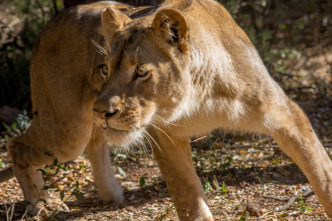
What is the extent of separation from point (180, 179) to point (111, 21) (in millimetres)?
1238

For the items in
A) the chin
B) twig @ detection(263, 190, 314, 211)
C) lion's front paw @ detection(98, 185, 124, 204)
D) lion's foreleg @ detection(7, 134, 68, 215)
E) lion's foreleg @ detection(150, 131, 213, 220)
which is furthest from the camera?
lion's front paw @ detection(98, 185, 124, 204)

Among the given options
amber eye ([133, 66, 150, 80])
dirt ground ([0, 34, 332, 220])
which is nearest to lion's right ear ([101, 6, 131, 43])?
amber eye ([133, 66, 150, 80])

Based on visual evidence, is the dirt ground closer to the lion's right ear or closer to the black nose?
the black nose

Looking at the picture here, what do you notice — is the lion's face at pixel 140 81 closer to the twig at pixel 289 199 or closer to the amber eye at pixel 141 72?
the amber eye at pixel 141 72

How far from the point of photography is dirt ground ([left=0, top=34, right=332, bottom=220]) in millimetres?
4090

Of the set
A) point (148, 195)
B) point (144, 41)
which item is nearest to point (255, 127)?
point (144, 41)

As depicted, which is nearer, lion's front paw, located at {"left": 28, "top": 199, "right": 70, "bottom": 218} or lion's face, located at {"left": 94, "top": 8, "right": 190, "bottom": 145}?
lion's face, located at {"left": 94, "top": 8, "right": 190, "bottom": 145}

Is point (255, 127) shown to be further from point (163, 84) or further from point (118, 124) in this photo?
point (118, 124)

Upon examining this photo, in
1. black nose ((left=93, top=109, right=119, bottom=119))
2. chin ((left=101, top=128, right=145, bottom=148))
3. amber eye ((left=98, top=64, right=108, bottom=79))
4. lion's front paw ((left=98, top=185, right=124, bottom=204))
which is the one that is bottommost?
lion's front paw ((left=98, top=185, right=124, bottom=204))

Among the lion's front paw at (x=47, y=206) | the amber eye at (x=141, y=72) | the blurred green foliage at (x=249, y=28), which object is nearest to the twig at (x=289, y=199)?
the amber eye at (x=141, y=72)

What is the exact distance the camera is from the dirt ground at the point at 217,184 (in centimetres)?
409

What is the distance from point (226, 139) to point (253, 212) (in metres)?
1.87

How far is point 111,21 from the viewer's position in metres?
3.55

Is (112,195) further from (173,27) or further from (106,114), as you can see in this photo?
(173,27)
